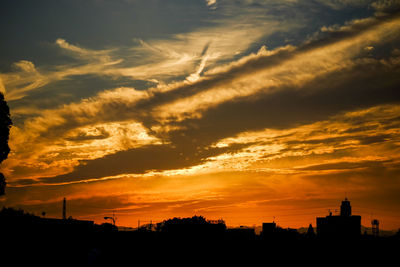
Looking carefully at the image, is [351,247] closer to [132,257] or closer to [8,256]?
[132,257]

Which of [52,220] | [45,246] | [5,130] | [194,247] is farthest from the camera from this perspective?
[194,247]

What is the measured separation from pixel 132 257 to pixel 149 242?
7.24 meters

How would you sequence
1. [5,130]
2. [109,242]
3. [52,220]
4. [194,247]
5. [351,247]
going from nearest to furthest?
[5,130] → [52,220] → [109,242] → [194,247] → [351,247]

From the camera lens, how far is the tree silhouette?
44269mm

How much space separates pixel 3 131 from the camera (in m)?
44.4

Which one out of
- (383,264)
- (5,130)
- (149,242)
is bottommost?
(383,264)

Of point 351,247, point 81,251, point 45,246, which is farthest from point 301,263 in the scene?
point 45,246

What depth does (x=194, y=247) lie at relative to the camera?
8269cm

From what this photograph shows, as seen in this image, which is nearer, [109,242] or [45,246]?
[45,246]

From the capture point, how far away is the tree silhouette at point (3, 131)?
44269mm

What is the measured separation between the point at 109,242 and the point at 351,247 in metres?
59.8

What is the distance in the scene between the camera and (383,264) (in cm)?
9444

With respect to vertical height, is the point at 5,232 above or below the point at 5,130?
below

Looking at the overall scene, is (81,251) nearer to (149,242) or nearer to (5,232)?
(5,232)
